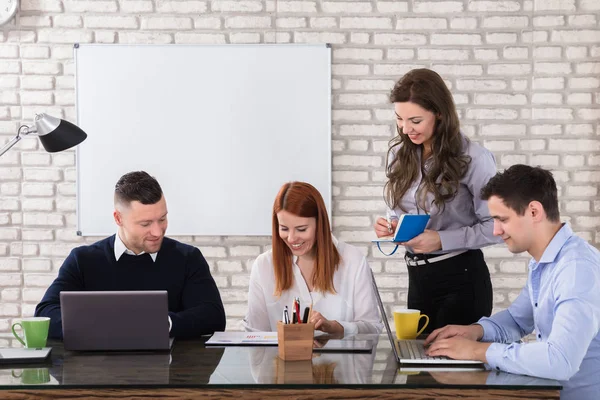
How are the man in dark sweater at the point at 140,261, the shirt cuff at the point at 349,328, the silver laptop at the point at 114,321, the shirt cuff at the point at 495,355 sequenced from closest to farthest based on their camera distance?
the shirt cuff at the point at 495,355 < the silver laptop at the point at 114,321 < the shirt cuff at the point at 349,328 < the man in dark sweater at the point at 140,261

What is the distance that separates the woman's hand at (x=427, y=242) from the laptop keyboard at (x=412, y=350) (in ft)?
1.81

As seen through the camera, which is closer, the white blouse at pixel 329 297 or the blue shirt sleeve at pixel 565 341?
the blue shirt sleeve at pixel 565 341

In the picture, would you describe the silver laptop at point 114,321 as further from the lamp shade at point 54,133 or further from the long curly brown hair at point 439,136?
the long curly brown hair at point 439,136

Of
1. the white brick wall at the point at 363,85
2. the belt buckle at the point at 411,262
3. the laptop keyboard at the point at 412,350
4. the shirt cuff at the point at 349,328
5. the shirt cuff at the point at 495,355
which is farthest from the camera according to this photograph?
the white brick wall at the point at 363,85

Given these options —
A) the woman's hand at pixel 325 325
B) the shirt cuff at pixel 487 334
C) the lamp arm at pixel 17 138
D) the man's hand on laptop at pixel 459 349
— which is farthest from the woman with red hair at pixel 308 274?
the lamp arm at pixel 17 138

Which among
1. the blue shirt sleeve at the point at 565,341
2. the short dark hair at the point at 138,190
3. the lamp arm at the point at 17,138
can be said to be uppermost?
the lamp arm at the point at 17,138

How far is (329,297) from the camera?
8.50ft

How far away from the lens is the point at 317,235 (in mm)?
2600

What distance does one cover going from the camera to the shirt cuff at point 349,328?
2.41 metres

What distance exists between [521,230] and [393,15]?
81.3 inches

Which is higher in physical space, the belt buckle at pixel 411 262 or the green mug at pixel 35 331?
the belt buckle at pixel 411 262

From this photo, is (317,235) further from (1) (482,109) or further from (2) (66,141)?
(1) (482,109)

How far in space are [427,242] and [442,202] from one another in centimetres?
16

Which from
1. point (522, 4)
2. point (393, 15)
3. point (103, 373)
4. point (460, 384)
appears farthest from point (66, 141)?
point (522, 4)
